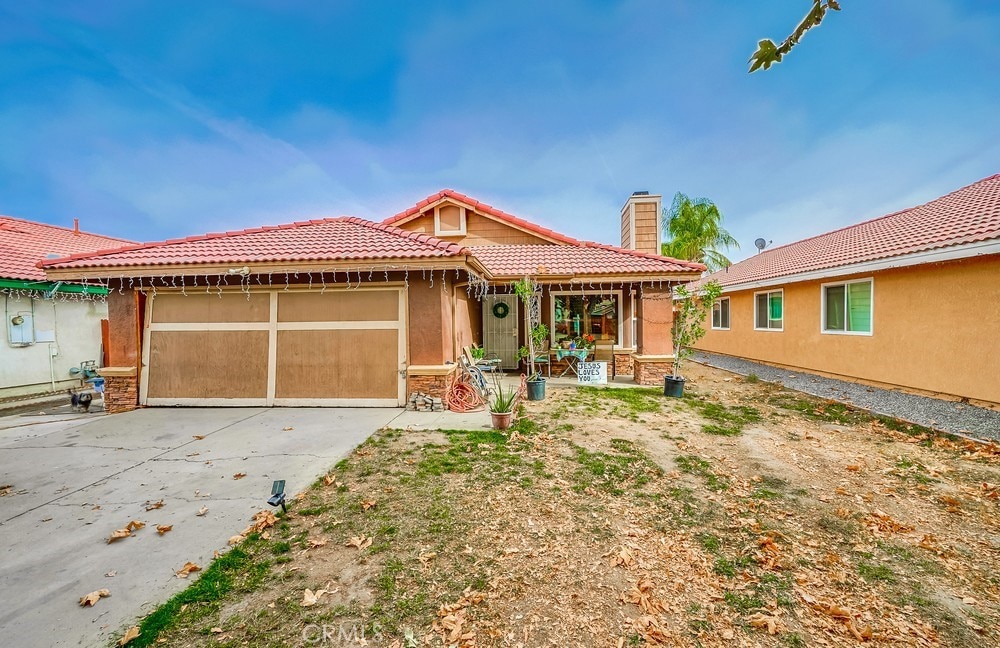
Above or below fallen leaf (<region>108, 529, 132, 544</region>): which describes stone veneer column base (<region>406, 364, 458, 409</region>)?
above

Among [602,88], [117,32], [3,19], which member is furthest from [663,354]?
[117,32]

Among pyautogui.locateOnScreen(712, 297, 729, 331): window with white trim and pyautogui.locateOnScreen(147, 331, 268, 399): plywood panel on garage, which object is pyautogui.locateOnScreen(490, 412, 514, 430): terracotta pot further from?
pyautogui.locateOnScreen(712, 297, 729, 331): window with white trim

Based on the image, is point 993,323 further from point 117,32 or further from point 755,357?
point 117,32

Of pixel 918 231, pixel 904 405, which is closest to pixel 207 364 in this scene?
pixel 904 405

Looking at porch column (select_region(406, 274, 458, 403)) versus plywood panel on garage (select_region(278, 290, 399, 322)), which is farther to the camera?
plywood panel on garage (select_region(278, 290, 399, 322))

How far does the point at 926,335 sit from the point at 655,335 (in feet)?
16.1

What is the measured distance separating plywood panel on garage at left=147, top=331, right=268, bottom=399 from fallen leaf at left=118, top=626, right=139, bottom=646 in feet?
18.6

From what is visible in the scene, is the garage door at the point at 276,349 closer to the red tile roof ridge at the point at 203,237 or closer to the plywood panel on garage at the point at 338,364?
the plywood panel on garage at the point at 338,364

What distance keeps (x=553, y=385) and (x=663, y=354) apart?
9.38ft

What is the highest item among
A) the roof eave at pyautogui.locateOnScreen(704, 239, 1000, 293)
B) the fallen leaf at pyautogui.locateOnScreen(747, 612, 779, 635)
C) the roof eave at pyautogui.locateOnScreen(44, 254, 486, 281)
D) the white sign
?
the roof eave at pyautogui.locateOnScreen(704, 239, 1000, 293)

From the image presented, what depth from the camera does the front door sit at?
37.6ft

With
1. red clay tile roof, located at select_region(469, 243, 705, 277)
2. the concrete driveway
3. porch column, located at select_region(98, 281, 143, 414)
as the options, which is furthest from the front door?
porch column, located at select_region(98, 281, 143, 414)

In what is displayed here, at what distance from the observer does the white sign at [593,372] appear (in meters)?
9.42

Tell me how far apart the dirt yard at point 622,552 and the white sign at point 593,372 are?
4359 millimetres
